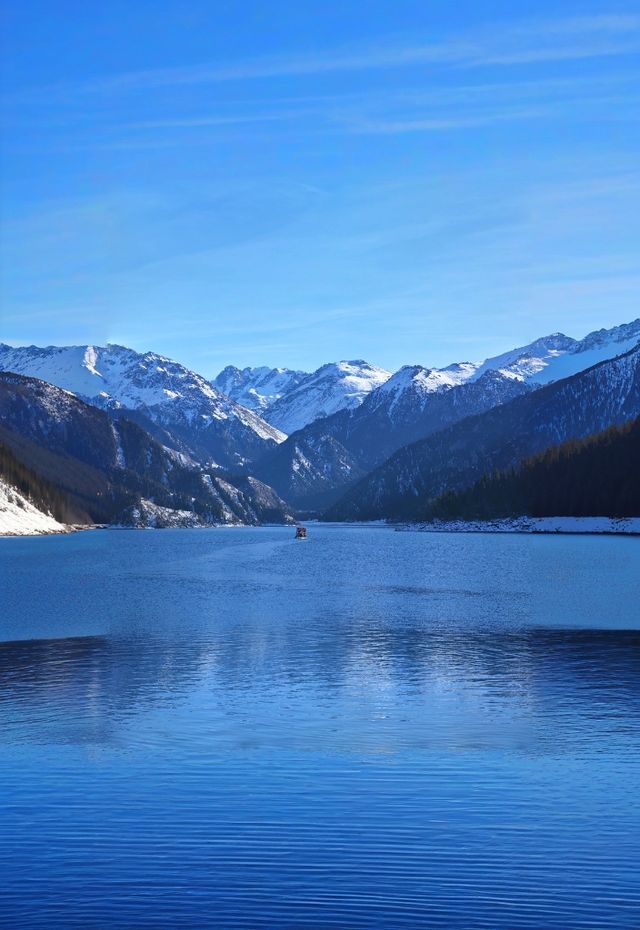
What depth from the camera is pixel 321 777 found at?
26.6m

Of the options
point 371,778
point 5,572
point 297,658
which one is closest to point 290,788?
point 371,778

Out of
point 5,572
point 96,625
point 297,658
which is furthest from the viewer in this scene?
point 5,572

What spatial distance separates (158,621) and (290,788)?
44041mm

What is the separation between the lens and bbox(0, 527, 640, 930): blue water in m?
18.5

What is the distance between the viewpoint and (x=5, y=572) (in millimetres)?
126875

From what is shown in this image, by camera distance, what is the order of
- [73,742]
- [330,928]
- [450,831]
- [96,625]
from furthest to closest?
[96,625] < [73,742] < [450,831] < [330,928]

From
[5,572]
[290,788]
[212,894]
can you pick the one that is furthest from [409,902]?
[5,572]

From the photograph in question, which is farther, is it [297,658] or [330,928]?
[297,658]

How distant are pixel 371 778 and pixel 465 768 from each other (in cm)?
281

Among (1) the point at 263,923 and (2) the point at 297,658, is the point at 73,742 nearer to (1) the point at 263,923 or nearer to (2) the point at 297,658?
(1) the point at 263,923

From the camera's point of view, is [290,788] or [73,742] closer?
[290,788]

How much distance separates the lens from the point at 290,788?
2561cm

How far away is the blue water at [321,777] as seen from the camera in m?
18.5

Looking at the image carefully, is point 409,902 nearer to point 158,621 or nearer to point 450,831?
point 450,831
